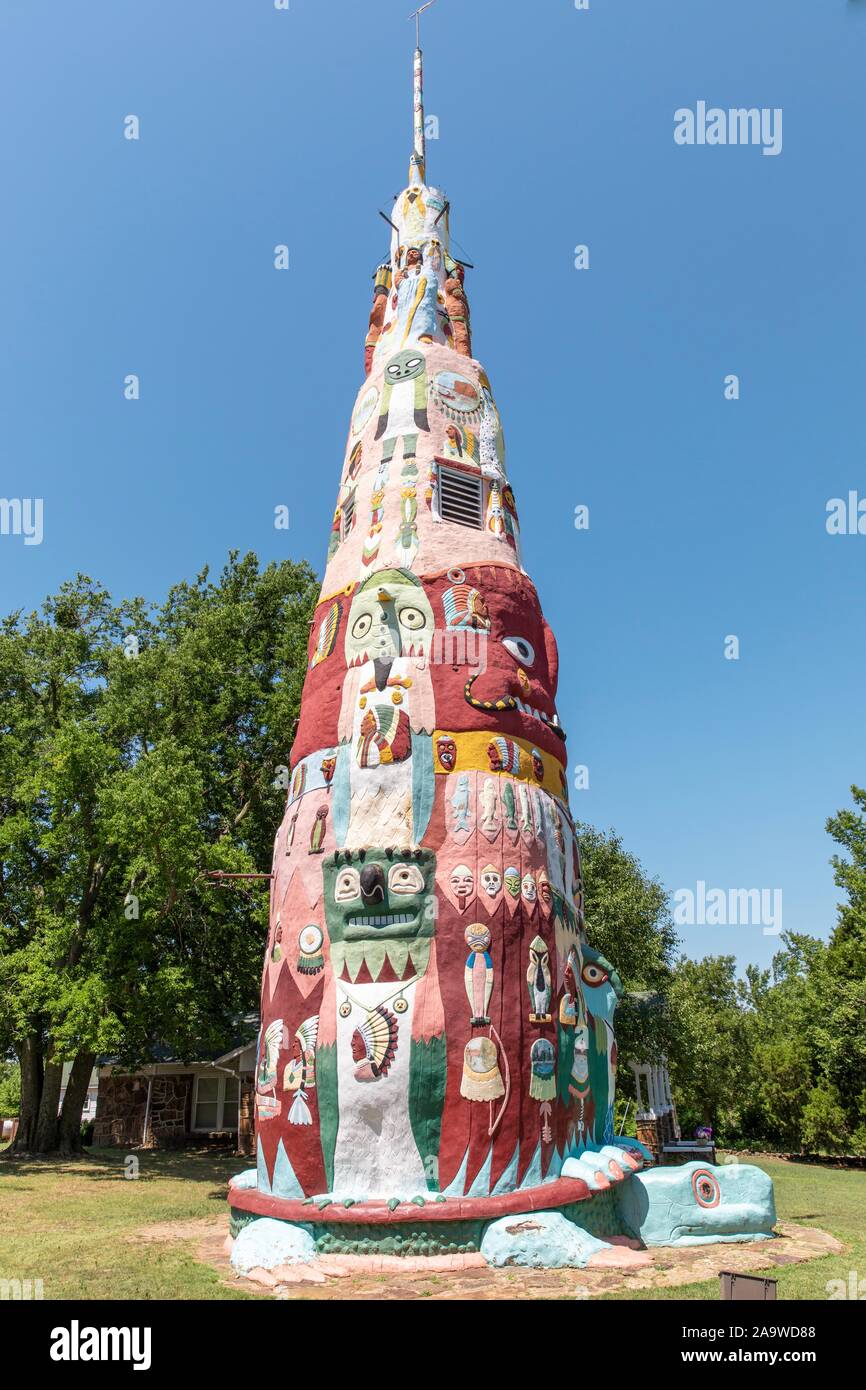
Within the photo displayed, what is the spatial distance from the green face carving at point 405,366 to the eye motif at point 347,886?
34.3 feet

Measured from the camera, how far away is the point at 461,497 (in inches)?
659

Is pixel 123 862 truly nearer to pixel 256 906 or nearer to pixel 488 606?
pixel 256 906

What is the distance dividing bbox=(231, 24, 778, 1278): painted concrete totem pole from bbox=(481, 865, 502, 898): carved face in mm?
32

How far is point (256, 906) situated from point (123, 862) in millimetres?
3691

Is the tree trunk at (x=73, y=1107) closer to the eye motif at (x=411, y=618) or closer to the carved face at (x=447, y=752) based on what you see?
the carved face at (x=447, y=752)

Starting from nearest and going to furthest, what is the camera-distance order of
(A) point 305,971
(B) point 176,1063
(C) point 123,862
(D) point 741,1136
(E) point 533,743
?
(A) point 305,971, (E) point 533,743, (C) point 123,862, (B) point 176,1063, (D) point 741,1136

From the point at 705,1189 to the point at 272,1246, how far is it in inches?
245

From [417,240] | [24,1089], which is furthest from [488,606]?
[24,1089]

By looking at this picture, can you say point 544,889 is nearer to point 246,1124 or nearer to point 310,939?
point 310,939

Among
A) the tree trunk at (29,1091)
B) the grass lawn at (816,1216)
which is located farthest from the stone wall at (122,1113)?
the grass lawn at (816,1216)

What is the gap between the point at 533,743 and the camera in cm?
1439

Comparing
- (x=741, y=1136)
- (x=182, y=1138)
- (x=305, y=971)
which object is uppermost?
(x=305, y=971)

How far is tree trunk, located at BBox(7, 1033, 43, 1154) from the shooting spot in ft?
74.2

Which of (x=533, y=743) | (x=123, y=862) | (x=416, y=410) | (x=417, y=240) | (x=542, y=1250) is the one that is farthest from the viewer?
(x=123, y=862)
